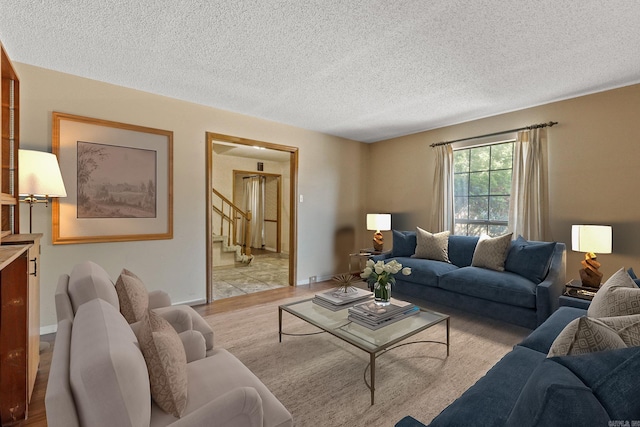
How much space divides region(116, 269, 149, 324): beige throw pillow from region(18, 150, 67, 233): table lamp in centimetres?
121

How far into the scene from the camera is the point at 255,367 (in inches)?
89.2

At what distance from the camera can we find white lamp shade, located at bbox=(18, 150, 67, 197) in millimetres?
2260

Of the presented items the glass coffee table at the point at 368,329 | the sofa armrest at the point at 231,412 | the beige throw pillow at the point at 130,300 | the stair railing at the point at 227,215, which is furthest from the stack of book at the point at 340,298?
the stair railing at the point at 227,215

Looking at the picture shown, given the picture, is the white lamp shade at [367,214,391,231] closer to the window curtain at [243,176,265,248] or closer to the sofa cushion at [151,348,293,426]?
the sofa cushion at [151,348,293,426]

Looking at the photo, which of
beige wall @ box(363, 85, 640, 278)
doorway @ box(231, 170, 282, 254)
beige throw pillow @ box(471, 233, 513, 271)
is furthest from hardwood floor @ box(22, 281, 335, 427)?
doorway @ box(231, 170, 282, 254)

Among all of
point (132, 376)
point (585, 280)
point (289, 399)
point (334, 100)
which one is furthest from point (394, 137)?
point (132, 376)

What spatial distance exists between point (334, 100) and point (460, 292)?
2.69 m

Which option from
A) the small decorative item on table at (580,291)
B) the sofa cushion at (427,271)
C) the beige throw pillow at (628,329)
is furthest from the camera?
the sofa cushion at (427,271)

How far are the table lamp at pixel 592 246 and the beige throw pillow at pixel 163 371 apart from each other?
140 inches

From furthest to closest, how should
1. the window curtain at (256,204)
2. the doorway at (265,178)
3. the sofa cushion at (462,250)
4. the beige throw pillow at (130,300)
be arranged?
the window curtain at (256,204)
the doorway at (265,178)
the sofa cushion at (462,250)
the beige throw pillow at (130,300)

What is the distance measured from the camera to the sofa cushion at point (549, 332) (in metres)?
1.67

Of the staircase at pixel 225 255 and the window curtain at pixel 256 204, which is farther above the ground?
the window curtain at pixel 256 204

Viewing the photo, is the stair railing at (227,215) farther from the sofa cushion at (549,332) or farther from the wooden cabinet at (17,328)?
the sofa cushion at (549,332)

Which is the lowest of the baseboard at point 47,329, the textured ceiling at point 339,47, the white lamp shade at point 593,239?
the baseboard at point 47,329
